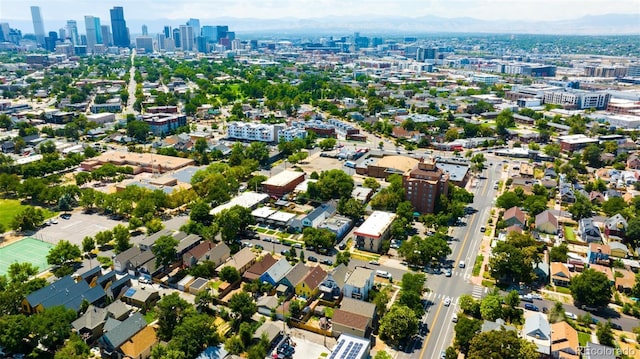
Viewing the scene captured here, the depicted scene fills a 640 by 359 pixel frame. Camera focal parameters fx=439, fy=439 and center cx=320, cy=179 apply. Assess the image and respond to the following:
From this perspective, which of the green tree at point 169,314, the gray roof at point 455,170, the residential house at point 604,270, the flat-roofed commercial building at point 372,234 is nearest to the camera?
the green tree at point 169,314

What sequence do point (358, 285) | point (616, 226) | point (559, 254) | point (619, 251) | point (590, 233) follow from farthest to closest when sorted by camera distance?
point (616, 226), point (590, 233), point (619, 251), point (559, 254), point (358, 285)

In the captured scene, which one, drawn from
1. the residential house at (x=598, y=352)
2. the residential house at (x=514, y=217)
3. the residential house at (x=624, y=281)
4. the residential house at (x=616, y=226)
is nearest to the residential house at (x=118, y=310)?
the residential house at (x=598, y=352)

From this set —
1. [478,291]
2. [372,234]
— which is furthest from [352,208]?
[478,291]

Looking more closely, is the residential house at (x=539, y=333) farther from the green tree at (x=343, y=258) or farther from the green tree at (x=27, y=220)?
the green tree at (x=27, y=220)

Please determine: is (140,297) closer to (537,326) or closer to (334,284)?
(334,284)

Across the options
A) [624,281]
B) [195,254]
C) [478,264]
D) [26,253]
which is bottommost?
Answer: [478,264]

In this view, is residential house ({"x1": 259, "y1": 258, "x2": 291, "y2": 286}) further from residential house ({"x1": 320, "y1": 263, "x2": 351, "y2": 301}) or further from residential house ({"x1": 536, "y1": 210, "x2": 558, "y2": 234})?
residential house ({"x1": 536, "y1": 210, "x2": 558, "y2": 234})
